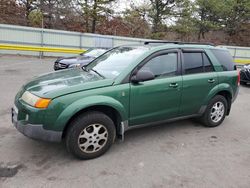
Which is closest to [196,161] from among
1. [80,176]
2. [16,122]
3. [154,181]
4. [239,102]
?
[154,181]

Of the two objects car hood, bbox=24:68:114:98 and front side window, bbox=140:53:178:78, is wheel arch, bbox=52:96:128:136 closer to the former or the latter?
car hood, bbox=24:68:114:98

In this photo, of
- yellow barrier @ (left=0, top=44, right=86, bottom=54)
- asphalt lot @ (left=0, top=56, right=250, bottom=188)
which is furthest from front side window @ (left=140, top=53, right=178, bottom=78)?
yellow barrier @ (left=0, top=44, right=86, bottom=54)

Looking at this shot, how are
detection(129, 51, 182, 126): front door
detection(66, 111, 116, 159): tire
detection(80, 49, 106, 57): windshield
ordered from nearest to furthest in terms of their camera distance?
detection(66, 111, 116, 159): tire < detection(129, 51, 182, 126): front door < detection(80, 49, 106, 57): windshield

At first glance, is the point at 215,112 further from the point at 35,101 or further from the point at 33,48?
the point at 33,48

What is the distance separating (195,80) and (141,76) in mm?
1278

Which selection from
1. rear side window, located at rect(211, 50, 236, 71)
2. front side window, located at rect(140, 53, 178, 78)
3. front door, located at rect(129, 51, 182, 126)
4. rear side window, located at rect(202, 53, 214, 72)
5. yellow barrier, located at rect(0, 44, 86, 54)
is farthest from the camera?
yellow barrier, located at rect(0, 44, 86, 54)

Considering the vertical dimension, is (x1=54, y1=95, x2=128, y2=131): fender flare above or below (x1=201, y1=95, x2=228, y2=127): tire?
above

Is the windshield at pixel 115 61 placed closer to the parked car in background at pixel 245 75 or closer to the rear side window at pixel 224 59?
the rear side window at pixel 224 59

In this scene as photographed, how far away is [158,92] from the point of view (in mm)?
3805

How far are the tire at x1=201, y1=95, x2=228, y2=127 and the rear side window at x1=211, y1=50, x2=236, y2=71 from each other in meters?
0.64

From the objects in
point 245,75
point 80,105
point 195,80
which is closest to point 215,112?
point 195,80

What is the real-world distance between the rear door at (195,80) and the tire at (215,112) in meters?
0.25

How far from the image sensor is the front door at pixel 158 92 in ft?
12.0

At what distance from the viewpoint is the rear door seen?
422 centimetres
